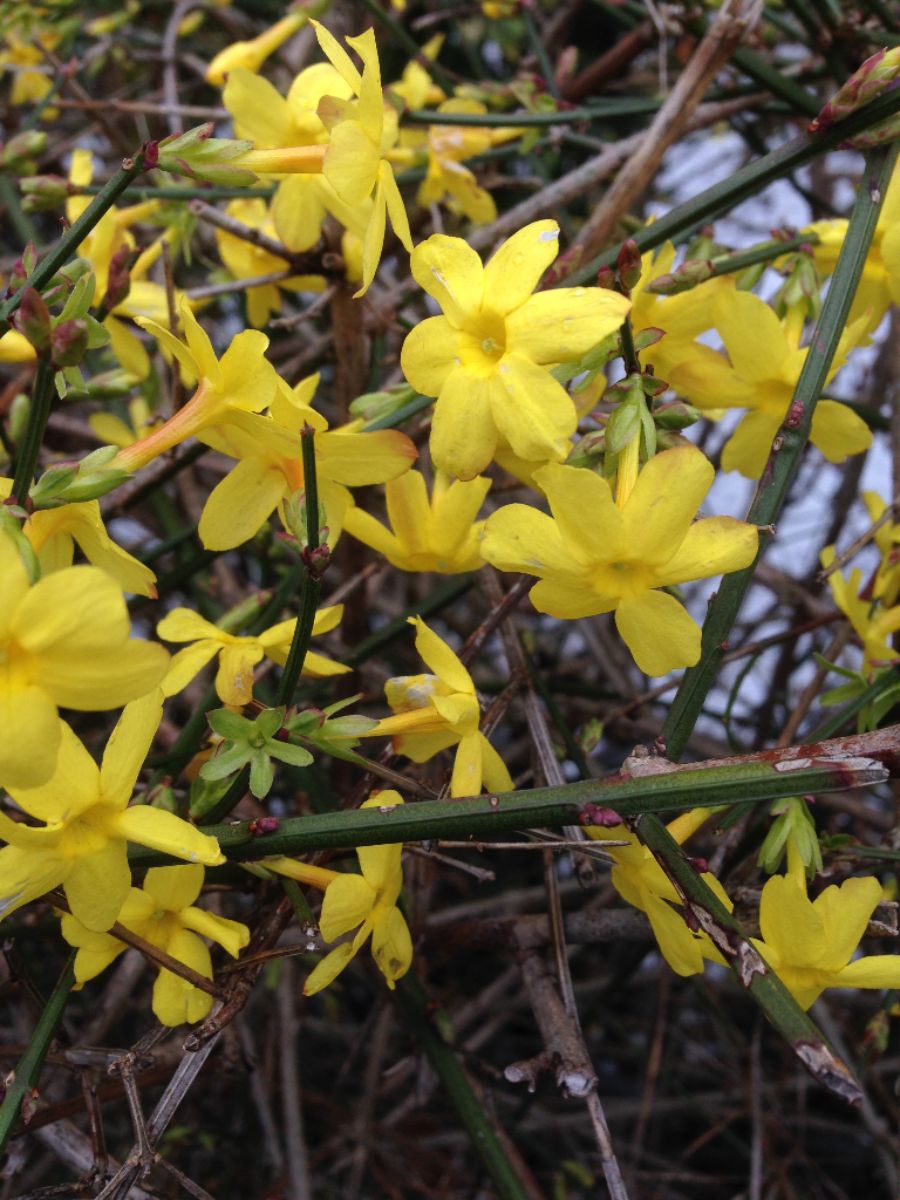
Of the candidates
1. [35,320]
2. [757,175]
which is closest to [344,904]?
[35,320]

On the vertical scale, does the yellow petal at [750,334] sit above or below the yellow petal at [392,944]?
above

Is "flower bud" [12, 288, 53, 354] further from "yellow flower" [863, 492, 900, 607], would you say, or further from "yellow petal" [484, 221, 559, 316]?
"yellow flower" [863, 492, 900, 607]

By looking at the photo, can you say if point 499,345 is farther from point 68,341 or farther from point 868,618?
point 868,618

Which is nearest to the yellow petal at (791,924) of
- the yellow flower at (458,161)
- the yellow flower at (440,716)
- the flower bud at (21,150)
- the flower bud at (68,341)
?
the yellow flower at (440,716)

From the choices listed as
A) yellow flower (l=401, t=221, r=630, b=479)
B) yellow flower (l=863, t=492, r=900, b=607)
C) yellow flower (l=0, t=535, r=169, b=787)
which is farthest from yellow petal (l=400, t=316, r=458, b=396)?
yellow flower (l=863, t=492, r=900, b=607)

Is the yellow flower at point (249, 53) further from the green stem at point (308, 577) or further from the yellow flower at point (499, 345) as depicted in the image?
the green stem at point (308, 577)

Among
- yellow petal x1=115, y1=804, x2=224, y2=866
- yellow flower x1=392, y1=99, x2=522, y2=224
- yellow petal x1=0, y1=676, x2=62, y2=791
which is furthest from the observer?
yellow flower x1=392, y1=99, x2=522, y2=224
